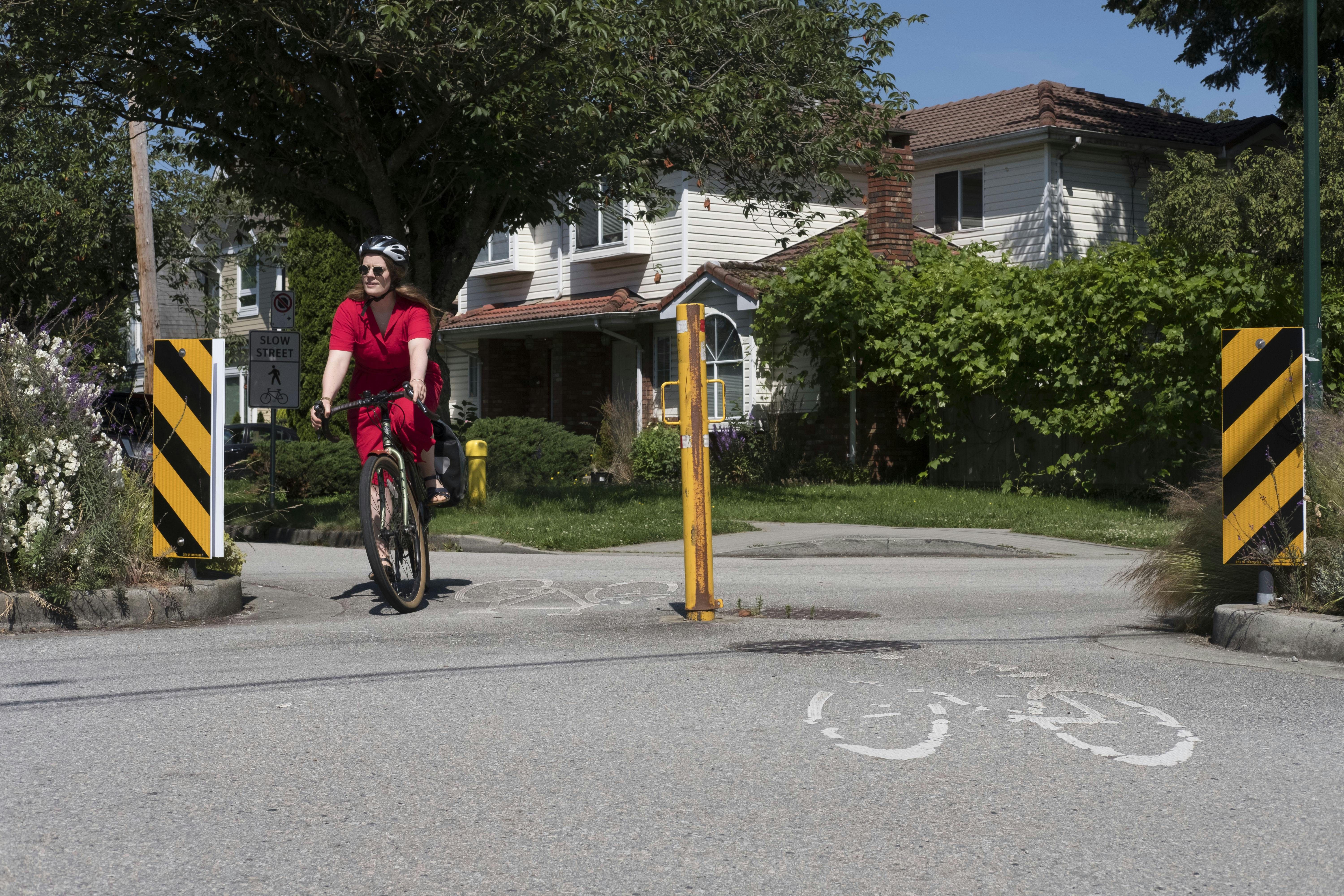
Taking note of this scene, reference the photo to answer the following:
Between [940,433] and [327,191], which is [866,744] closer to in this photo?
[327,191]

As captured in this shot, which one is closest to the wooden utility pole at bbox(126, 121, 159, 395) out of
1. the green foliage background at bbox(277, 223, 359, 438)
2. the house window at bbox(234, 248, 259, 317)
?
the green foliage background at bbox(277, 223, 359, 438)

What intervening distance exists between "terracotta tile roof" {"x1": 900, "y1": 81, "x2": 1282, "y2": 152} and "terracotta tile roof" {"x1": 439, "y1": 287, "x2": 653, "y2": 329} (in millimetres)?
6714

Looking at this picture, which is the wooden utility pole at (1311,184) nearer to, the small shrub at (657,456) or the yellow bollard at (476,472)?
the yellow bollard at (476,472)

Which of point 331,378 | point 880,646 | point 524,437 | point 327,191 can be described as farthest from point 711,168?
point 880,646

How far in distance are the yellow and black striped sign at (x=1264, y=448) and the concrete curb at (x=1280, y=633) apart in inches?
10.2

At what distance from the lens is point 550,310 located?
1164 inches

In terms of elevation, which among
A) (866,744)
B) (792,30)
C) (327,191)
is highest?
(792,30)

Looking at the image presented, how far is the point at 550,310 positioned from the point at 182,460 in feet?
71.7

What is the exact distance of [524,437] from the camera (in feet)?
75.1

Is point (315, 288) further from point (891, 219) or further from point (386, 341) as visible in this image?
point (386, 341)

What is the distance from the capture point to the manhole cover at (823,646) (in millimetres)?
6664

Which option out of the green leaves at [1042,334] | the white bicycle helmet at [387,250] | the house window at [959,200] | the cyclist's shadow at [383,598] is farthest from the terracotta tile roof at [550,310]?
the white bicycle helmet at [387,250]

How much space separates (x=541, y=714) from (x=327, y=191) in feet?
41.7

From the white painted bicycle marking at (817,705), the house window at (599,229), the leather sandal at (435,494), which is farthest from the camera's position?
the house window at (599,229)
